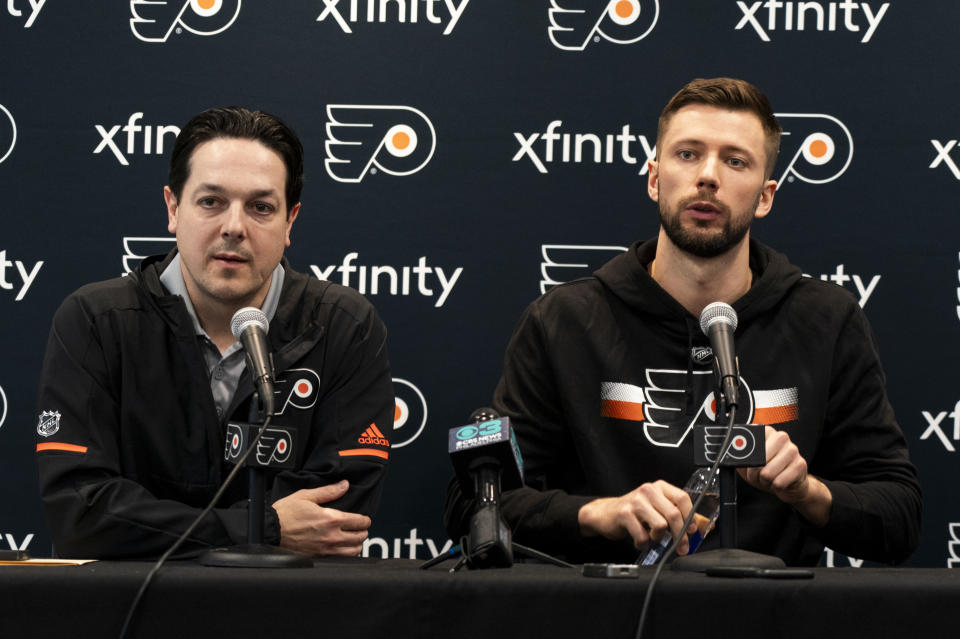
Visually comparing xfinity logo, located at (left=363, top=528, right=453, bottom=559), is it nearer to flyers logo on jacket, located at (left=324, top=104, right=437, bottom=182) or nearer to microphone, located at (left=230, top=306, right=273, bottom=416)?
flyers logo on jacket, located at (left=324, top=104, right=437, bottom=182)

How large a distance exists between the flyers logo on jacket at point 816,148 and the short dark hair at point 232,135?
4.58ft

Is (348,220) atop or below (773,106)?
below

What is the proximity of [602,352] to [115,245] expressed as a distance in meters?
1.48

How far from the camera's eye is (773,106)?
3.04 m

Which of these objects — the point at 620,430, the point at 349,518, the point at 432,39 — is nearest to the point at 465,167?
the point at 432,39

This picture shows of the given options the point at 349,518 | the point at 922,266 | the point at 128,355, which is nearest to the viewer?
the point at 349,518

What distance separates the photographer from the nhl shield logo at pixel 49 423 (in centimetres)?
223

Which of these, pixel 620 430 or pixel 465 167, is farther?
pixel 465 167

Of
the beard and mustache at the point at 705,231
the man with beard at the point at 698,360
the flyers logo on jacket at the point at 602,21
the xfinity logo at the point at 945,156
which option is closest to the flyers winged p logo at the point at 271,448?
the man with beard at the point at 698,360

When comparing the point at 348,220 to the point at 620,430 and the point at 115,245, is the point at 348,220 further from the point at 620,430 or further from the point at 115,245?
the point at 620,430

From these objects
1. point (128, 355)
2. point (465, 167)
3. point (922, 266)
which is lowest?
point (128, 355)

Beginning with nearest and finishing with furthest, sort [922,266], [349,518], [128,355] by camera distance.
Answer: [349,518] → [128,355] → [922,266]

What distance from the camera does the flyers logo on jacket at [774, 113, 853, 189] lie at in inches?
119

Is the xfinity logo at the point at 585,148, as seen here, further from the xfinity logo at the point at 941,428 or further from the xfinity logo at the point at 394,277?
the xfinity logo at the point at 941,428
